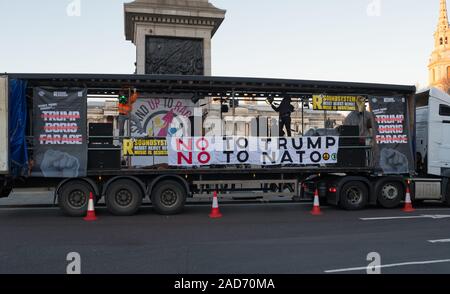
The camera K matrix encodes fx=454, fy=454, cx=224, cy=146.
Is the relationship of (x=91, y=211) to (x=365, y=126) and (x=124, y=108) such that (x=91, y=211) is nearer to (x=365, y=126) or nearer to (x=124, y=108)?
(x=124, y=108)

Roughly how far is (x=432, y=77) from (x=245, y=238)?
4357 inches

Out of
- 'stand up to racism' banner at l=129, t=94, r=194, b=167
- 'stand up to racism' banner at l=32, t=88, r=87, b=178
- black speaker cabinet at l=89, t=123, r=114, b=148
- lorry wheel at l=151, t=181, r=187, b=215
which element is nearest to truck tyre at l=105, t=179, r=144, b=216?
lorry wheel at l=151, t=181, r=187, b=215

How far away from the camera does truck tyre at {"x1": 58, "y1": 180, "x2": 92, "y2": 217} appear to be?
11.5 m

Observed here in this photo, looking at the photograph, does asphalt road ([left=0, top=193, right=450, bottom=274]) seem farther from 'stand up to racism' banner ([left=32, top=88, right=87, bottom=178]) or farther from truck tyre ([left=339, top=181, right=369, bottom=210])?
'stand up to racism' banner ([left=32, top=88, right=87, bottom=178])

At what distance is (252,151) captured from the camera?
12.8 metres

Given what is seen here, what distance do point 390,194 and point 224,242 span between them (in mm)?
7004

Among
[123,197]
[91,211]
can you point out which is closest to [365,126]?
[123,197]

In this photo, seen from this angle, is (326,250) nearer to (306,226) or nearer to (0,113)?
(306,226)

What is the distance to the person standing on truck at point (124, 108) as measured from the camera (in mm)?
12523

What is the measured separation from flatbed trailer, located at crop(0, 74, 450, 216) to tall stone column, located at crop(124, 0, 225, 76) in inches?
241

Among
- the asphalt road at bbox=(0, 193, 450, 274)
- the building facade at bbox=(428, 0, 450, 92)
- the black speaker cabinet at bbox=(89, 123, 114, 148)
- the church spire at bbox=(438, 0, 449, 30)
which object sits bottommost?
the asphalt road at bbox=(0, 193, 450, 274)

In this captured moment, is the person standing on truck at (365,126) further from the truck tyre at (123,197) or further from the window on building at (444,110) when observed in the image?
the truck tyre at (123,197)

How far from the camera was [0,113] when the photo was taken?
429 inches
